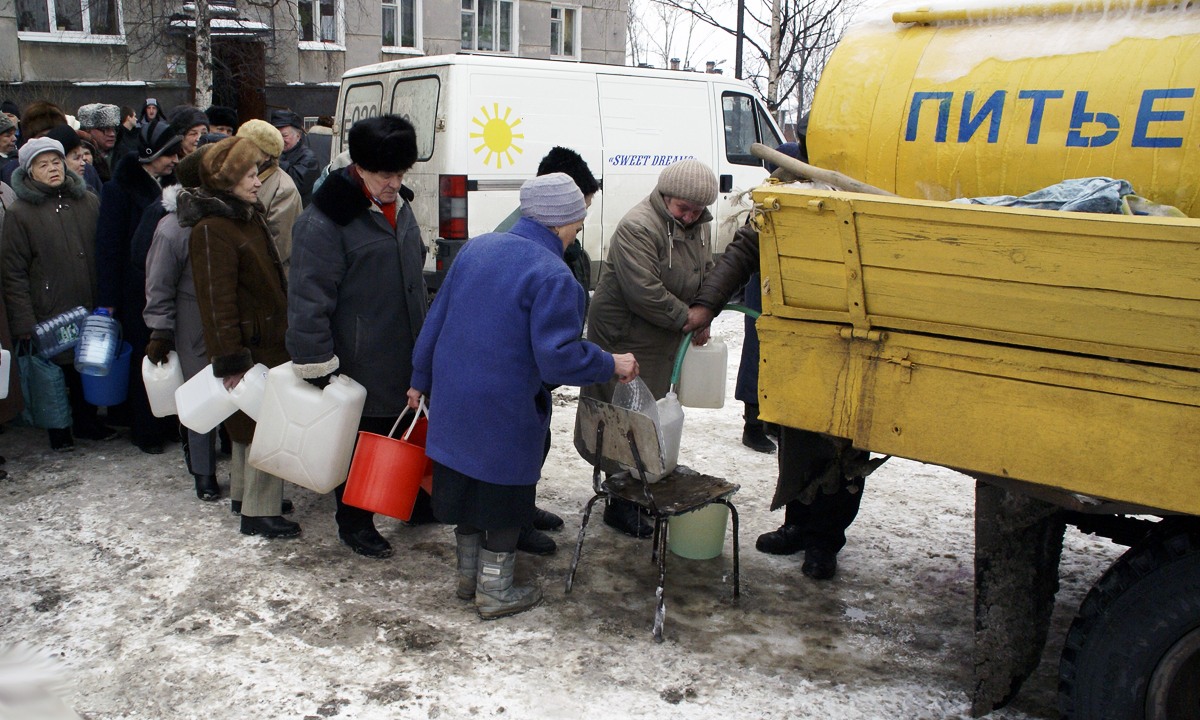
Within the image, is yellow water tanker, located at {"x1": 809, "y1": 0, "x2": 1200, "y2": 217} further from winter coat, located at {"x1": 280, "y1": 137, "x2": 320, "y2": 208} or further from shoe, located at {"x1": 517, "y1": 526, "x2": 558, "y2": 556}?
winter coat, located at {"x1": 280, "y1": 137, "x2": 320, "y2": 208}

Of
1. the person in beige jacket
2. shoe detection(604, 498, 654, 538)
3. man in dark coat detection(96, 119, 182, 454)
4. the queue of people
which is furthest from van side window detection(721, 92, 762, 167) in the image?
shoe detection(604, 498, 654, 538)

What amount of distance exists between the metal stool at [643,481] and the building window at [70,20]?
18.4 m

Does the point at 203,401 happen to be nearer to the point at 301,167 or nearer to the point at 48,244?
the point at 48,244

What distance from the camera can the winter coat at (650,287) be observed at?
3664mm

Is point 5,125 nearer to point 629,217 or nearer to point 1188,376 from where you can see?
point 629,217

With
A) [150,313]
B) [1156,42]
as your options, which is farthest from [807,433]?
[150,313]

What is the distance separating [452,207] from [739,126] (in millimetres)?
3296

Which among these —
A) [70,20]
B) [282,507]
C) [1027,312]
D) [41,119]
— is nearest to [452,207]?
[41,119]

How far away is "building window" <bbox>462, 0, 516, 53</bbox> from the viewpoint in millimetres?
21891

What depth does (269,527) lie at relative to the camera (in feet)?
12.6

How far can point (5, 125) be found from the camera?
600 centimetres

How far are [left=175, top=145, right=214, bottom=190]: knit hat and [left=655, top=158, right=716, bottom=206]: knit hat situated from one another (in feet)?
6.58

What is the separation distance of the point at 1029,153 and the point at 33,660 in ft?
7.91

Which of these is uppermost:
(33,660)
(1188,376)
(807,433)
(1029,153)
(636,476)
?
(1029,153)
